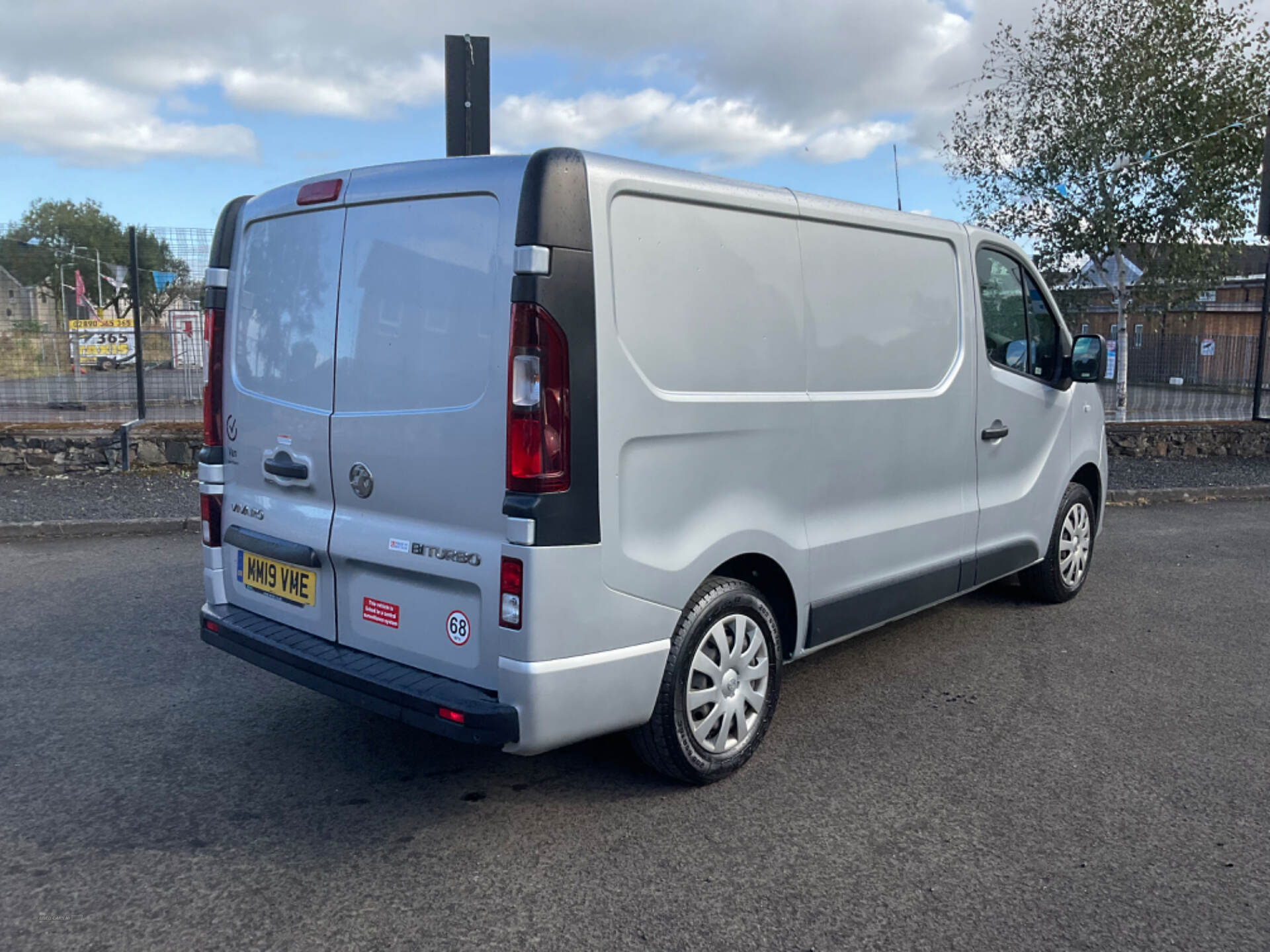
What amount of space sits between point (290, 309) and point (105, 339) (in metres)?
9.42

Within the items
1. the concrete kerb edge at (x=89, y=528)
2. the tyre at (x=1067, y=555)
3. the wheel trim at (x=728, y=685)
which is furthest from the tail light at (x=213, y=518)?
the tyre at (x=1067, y=555)

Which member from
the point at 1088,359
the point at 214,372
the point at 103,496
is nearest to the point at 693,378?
the point at 214,372

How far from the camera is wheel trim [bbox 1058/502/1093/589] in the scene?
611cm

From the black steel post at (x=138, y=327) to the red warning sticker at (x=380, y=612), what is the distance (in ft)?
27.7

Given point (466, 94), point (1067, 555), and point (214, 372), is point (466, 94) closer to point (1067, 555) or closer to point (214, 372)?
point (214, 372)

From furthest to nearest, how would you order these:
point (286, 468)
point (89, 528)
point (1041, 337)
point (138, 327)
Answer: point (138, 327) → point (89, 528) → point (1041, 337) → point (286, 468)

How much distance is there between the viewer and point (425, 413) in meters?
3.24

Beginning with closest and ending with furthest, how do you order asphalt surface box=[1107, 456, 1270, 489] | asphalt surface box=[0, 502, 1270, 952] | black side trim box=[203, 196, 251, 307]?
1. asphalt surface box=[0, 502, 1270, 952]
2. black side trim box=[203, 196, 251, 307]
3. asphalt surface box=[1107, 456, 1270, 489]

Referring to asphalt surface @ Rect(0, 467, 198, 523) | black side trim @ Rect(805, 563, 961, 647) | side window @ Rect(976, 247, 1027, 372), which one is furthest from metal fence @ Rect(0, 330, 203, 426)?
black side trim @ Rect(805, 563, 961, 647)

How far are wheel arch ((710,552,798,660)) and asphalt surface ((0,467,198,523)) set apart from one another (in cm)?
603

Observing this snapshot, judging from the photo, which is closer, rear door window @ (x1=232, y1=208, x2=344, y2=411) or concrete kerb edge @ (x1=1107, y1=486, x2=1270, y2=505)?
rear door window @ (x1=232, y1=208, x2=344, y2=411)

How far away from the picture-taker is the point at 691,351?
3.42 m

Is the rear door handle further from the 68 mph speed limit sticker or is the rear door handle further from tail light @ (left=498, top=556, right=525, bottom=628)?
tail light @ (left=498, top=556, right=525, bottom=628)

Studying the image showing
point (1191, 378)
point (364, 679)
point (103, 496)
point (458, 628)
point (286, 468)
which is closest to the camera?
point (458, 628)
